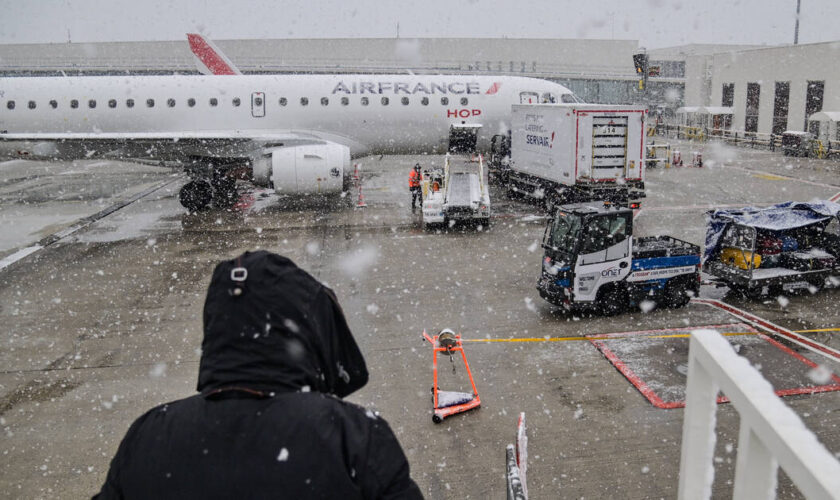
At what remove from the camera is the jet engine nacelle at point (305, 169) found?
63.8 ft

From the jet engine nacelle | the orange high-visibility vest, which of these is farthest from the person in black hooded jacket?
the orange high-visibility vest

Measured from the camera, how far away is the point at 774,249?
12.1 m

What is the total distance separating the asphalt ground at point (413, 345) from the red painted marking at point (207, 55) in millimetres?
18787

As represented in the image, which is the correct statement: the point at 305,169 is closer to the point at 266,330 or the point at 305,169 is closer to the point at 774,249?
the point at 774,249

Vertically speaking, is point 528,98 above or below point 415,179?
above

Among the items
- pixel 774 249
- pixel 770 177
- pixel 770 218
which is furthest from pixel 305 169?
pixel 770 177

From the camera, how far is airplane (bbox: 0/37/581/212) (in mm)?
21750

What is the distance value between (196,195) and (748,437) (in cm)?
2155

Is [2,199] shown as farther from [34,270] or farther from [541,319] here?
[541,319]

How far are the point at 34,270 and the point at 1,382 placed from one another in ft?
21.8

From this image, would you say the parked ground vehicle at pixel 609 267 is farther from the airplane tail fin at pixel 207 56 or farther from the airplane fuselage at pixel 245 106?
the airplane tail fin at pixel 207 56

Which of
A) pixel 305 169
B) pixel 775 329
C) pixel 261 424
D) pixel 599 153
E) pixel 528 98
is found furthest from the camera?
pixel 528 98

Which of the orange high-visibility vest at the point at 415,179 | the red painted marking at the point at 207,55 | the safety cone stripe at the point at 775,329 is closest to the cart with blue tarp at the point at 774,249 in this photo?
the safety cone stripe at the point at 775,329

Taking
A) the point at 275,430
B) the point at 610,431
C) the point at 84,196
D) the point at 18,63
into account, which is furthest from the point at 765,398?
the point at 18,63
